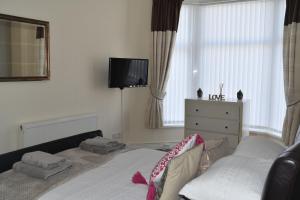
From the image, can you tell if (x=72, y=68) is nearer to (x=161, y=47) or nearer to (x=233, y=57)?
(x=161, y=47)

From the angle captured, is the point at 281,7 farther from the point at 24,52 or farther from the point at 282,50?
the point at 24,52

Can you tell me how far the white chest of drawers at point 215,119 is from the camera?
13.7ft

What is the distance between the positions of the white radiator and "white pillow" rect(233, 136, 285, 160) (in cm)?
215

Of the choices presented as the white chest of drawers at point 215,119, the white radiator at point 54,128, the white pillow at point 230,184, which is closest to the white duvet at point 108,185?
the white pillow at point 230,184

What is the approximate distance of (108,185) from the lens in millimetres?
1928

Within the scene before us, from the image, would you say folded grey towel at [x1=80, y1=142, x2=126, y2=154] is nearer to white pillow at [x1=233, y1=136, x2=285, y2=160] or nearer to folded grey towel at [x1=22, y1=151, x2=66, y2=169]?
folded grey towel at [x1=22, y1=151, x2=66, y2=169]

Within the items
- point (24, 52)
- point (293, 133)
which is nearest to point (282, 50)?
point (293, 133)

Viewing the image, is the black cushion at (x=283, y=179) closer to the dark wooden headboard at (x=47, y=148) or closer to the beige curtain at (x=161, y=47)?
the dark wooden headboard at (x=47, y=148)

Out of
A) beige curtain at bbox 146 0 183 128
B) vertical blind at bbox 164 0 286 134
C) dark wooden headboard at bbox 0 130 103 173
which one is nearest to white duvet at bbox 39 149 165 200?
dark wooden headboard at bbox 0 130 103 173

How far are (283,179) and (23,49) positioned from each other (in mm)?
2802

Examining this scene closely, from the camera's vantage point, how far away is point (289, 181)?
123 centimetres

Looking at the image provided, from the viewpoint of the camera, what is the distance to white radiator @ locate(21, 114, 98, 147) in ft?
10.5

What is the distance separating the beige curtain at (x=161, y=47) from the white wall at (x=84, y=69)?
0.52 feet

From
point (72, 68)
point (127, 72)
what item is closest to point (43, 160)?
point (72, 68)
